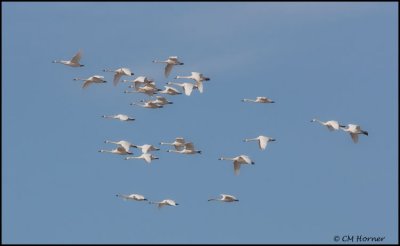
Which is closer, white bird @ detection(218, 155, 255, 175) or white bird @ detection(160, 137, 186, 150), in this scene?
white bird @ detection(218, 155, 255, 175)

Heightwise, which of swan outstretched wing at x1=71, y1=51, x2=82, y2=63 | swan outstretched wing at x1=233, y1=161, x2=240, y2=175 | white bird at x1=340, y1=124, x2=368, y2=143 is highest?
swan outstretched wing at x1=71, y1=51, x2=82, y2=63

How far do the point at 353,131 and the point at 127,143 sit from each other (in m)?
11.8

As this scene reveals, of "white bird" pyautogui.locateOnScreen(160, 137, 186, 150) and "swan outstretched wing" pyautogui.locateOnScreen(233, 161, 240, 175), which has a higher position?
"white bird" pyautogui.locateOnScreen(160, 137, 186, 150)

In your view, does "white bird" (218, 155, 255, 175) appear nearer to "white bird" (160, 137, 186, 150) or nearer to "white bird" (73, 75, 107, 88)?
"white bird" (160, 137, 186, 150)

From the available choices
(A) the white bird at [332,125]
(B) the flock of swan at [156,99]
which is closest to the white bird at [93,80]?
(B) the flock of swan at [156,99]

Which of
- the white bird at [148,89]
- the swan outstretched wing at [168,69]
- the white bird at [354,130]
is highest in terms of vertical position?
the swan outstretched wing at [168,69]

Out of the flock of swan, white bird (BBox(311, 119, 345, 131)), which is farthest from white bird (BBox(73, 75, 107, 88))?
white bird (BBox(311, 119, 345, 131))

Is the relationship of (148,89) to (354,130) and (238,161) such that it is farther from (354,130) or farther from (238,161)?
(354,130)

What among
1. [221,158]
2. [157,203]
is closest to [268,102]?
[221,158]

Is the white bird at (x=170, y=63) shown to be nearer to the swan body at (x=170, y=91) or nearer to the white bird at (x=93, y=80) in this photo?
the swan body at (x=170, y=91)

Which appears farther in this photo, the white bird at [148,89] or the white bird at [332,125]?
the white bird at [148,89]

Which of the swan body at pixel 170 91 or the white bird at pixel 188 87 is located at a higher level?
the swan body at pixel 170 91

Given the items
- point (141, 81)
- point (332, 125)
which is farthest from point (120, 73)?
point (332, 125)

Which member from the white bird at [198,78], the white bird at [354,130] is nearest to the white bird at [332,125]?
the white bird at [354,130]
